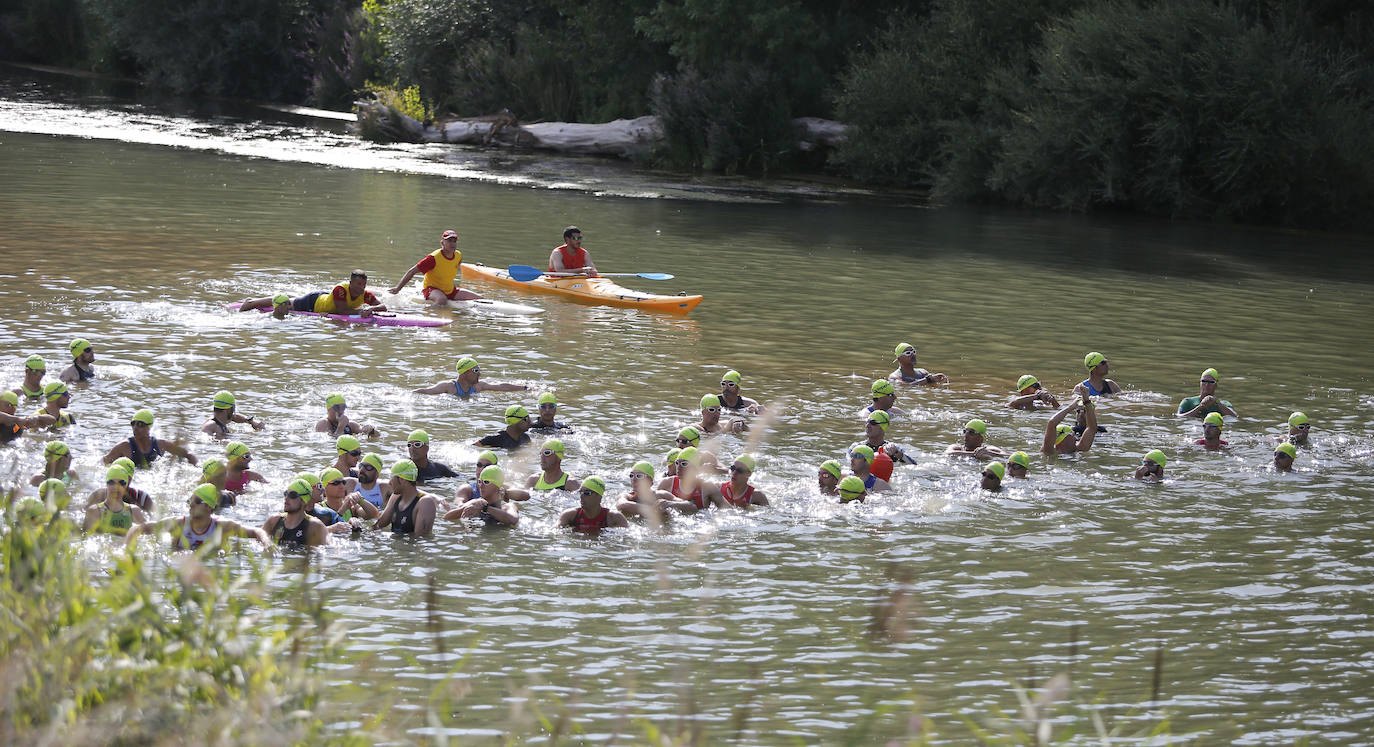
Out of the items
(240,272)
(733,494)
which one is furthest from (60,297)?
(733,494)

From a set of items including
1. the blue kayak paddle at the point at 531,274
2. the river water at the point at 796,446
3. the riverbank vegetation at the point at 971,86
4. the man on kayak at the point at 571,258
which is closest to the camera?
the river water at the point at 796,446

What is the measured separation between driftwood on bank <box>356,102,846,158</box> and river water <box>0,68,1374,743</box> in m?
12.0

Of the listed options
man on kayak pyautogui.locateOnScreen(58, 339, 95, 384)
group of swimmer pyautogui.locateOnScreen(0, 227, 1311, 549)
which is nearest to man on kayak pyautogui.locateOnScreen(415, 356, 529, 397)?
group of swimmer pyautogui.locateOnScreen(0, 227, 1311, 549)

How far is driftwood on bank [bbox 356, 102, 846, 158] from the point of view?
4869cm

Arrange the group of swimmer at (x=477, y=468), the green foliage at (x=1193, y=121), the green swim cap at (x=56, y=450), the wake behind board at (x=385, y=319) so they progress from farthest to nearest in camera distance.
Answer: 1. the green foliage at (x=1193, y=121)
2. the wake behind board at (x=385, y=319)
3. the green swim cap at (x=56, y=450)
4. the group of swimmer at (x=477, y=468)

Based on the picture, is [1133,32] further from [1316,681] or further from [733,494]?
[1316,681]

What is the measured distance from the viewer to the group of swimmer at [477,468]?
13023 millimetres

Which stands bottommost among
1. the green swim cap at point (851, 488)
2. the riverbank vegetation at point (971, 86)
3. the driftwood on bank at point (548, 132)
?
the green swim cap at point (851, 488)

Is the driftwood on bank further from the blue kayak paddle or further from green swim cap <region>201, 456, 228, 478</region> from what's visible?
green swim cap <region>201, 456, 228, 478</region>

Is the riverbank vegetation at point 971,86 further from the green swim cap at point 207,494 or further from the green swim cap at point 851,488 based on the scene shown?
the green swim cap at point 207,494

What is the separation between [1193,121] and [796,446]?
1035 inches

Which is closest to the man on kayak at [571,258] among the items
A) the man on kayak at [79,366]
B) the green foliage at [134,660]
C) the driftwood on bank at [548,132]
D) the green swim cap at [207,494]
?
the man on kayak at [79,366]

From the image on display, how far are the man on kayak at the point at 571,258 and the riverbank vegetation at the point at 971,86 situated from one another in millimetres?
18368

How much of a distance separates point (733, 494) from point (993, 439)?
4.28 m
